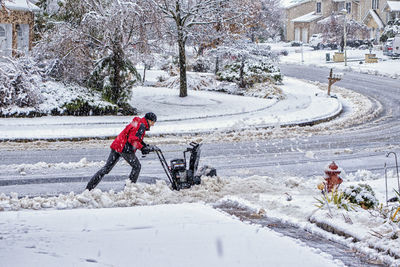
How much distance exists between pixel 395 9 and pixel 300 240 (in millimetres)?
66033

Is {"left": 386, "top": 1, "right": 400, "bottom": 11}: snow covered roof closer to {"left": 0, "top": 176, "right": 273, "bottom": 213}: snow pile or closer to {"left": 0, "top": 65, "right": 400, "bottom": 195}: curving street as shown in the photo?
{"left": 0, "top": 65, "right": 400, "bottom": 195}: curving street

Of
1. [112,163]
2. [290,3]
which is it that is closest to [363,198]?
[112,163]

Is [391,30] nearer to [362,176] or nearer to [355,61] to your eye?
[355,61]

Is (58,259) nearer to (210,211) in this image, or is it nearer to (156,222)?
(156,222)

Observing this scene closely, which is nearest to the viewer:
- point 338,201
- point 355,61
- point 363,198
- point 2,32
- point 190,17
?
point 338,201

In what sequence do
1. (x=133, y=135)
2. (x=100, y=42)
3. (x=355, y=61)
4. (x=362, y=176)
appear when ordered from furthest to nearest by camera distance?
(x=355, y=61), (x=100, y=42), (x=362, y=176), (x=133, y=135)

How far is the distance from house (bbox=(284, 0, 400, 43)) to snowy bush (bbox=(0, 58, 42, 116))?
171 feet

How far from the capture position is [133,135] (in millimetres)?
9867

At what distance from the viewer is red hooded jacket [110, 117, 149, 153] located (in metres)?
9.77

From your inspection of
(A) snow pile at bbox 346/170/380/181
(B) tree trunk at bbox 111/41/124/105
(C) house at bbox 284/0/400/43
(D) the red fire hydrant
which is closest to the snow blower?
Result: (D) the red fire hydrant

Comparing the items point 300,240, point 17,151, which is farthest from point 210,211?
point 17,151

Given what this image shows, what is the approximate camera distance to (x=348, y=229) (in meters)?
7.29

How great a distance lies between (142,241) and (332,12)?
68.8 m

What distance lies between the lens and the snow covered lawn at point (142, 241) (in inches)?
236
